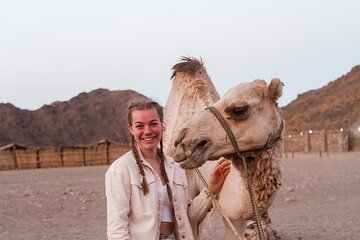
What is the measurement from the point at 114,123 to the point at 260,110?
62.3 m

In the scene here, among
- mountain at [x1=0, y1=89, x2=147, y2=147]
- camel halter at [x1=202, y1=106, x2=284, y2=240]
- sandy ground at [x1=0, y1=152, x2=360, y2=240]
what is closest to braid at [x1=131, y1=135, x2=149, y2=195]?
camel halter at [x1=202, y1=106, x2=284, y2=240]

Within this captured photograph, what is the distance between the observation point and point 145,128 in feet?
9.39

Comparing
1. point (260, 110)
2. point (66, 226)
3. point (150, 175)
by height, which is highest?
point (260, 110)

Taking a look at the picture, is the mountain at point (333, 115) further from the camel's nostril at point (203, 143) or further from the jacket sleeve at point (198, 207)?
the camel's nostril at point (203, 143)

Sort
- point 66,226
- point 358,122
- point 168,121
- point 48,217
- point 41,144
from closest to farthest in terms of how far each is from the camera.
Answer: point 168,121 < point 66,226 < point 48,217 < point 358,122 < point 41,144

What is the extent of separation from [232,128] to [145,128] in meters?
0.54

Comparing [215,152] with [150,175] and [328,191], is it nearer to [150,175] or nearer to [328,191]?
[150,175]

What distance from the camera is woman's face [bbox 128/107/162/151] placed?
286 cm

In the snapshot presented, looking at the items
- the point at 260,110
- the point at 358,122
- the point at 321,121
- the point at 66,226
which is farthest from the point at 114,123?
the point at 260,110

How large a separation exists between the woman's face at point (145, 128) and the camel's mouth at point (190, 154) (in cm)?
20

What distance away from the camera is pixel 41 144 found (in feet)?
201

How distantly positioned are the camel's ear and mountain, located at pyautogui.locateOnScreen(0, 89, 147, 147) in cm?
5542

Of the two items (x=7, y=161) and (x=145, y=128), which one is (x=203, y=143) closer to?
(x=145, y=128)

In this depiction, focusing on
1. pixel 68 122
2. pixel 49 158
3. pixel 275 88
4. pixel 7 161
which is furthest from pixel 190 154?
pixel 68 122
